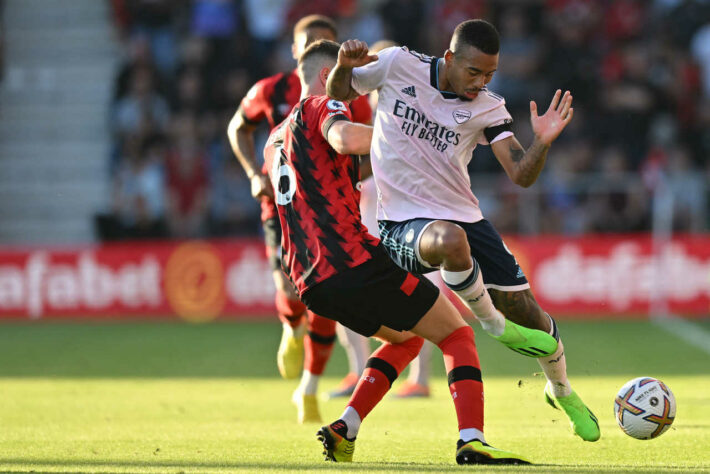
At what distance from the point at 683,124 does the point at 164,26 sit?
29.5 feet

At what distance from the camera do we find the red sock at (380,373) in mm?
5707

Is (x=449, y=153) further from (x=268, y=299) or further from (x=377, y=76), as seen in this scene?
(x=268, y=299)

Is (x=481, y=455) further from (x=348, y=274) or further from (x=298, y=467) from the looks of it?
(x=348, y=274)

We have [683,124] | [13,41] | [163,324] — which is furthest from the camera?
[13,41]

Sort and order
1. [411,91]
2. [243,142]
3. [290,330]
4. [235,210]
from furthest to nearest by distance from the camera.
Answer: [235,210] → [243,142] → [290,330] → [411,91]

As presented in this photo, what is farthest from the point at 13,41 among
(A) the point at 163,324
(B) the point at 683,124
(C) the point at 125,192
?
(B) the point at 683,124

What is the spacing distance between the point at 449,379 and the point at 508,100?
12.5 meters

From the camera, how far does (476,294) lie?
545 cm

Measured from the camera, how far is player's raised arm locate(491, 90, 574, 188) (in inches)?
213

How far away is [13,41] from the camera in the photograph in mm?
21828

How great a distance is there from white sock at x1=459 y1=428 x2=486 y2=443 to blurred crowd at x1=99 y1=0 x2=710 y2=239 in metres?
11.9

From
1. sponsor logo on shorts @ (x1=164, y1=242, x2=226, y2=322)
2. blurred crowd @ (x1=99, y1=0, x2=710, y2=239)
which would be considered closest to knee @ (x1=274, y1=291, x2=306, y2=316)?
sponsor logo on shorts @ (x1=164, y1=242, x2=226, y2=322)

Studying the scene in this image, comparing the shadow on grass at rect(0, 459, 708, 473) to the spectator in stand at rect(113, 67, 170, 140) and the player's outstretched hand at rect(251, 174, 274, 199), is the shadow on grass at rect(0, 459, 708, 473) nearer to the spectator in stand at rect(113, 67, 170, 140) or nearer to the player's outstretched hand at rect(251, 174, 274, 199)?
the player's outstretched hand at rect(251, 174, 274, 199)

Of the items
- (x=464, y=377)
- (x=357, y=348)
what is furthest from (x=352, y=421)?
(x=357, y=348)
